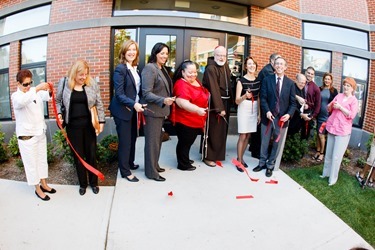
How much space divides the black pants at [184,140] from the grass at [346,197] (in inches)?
75.8

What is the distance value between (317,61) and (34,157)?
25.8ft

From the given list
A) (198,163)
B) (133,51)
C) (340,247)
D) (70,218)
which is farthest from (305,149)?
(70,218)

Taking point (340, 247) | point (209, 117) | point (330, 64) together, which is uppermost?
point (330, 64)

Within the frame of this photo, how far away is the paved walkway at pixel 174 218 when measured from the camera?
2635 millimetres

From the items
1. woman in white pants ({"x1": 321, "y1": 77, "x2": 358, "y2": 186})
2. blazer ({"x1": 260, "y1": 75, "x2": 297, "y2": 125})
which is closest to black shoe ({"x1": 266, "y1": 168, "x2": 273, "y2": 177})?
blazer ({"x1": 260, "y1": 75, "x2": 297, "y2": 125})

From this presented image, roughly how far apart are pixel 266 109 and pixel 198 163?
146cm

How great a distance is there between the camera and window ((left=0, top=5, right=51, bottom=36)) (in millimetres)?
7094

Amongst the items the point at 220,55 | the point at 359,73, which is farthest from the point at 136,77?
the point at 359,73

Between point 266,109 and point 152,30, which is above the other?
point 152,30

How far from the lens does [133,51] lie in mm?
3527

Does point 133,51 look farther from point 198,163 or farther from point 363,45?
point 363,45

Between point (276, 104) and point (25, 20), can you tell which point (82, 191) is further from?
point (25, 20)

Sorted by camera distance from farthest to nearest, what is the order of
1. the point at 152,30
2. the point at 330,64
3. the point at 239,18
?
the point at 330,64
the point at 239,18
the point at 152,30

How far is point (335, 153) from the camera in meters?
4.23
